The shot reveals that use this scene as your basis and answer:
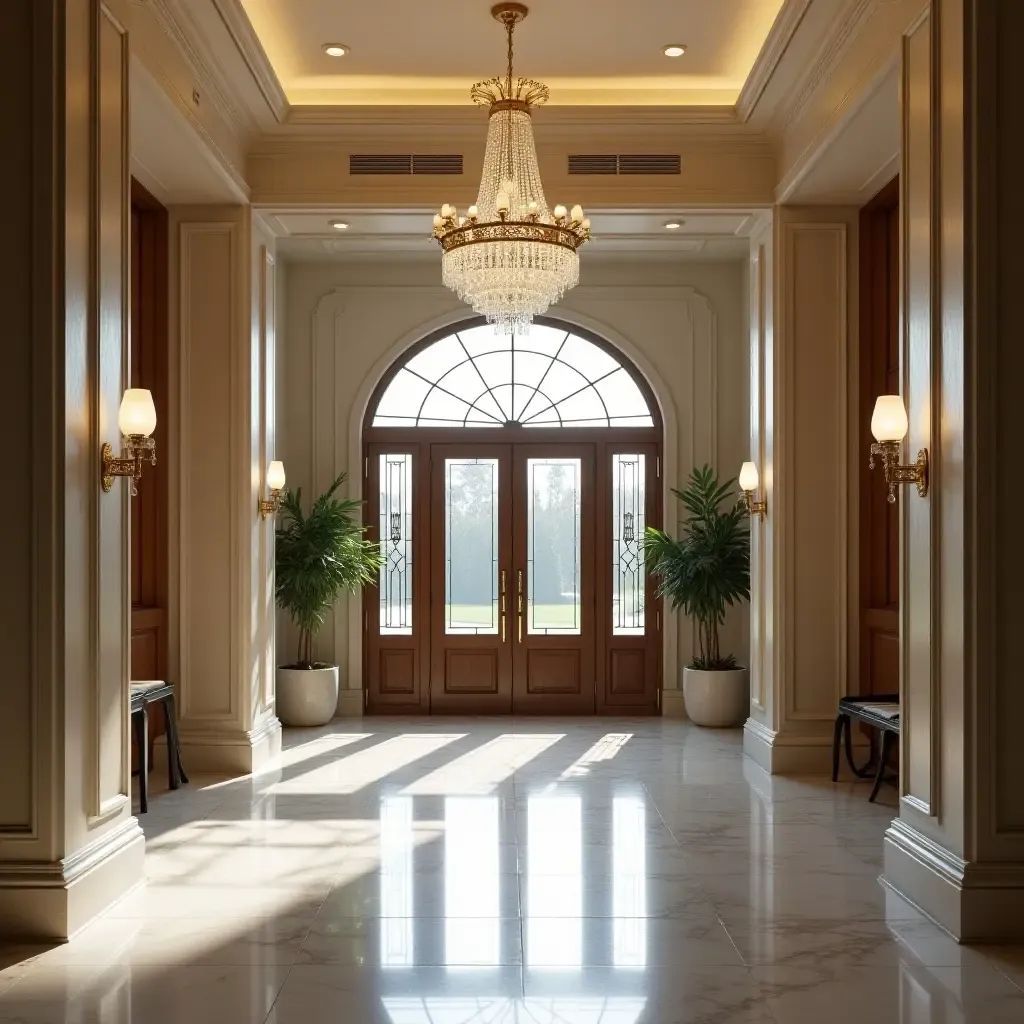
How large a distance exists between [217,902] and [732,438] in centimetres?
688

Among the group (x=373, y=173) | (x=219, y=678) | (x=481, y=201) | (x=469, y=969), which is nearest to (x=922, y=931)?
(x=469, y=969)

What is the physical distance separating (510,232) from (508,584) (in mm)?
4817

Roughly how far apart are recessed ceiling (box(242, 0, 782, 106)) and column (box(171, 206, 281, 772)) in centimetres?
118

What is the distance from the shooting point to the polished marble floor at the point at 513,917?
3752mm

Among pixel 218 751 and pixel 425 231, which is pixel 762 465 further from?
pixel 218 751

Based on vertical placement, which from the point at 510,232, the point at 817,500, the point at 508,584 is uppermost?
the point at 510,232

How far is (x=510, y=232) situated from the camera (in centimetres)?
630

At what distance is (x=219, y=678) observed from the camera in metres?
7.78

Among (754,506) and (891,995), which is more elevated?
(754,506)

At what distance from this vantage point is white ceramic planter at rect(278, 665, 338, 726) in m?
9.62

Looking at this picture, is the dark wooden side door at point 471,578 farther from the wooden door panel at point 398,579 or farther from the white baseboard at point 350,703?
the white baseboard at point 350,703

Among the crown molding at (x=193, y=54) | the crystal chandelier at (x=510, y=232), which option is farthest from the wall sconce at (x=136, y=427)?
the crystal chandelier at (x=510, y=232)

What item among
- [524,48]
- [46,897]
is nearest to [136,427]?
[46,897]

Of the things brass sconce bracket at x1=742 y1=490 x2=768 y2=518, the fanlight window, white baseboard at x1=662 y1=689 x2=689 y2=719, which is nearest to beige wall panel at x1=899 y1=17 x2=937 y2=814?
brass sconce bracket at x1=742 y1=490 x2=768 y2=518
